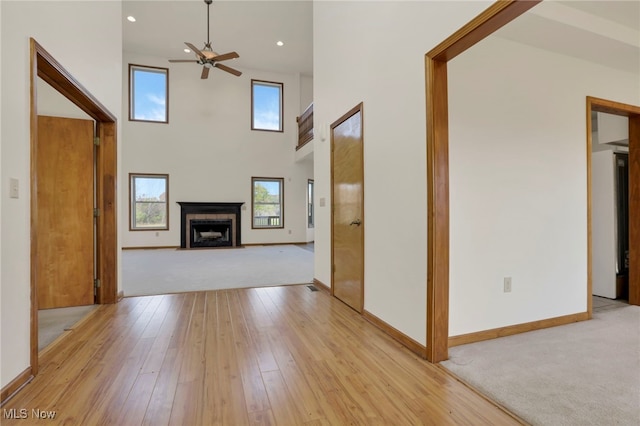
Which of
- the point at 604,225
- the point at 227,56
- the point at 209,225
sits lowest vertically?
the point at 209,225

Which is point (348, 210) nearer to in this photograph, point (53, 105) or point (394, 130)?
point (394, 130)

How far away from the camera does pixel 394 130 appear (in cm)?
224

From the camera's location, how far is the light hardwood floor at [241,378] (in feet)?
4.50

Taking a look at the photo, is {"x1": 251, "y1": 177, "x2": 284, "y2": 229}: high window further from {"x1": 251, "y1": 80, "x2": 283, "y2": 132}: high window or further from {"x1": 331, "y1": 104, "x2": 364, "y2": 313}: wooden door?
{"x1": 331, "y1": 104, "x2": 364, "y2": 313}: wooden door

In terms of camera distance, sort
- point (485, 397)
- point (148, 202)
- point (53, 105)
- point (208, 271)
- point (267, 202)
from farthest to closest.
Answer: point (267, 202) → point (148, 202) → point (208, 271) → point (53, 105) → point (485, 397)

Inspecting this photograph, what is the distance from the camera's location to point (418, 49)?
6.43 ft

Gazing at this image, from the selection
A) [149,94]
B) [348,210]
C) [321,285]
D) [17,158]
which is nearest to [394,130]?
[348,210]

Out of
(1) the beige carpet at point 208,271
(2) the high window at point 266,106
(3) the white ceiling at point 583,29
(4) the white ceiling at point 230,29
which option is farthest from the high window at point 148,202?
(3) the white ceiling at point 583,29

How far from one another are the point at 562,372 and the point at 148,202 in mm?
8538

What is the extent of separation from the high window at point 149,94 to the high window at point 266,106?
2300mm

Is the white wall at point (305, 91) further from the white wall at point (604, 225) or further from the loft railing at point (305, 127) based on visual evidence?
the white wall at point (604, 225)

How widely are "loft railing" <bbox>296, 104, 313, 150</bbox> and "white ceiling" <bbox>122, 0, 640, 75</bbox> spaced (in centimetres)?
148

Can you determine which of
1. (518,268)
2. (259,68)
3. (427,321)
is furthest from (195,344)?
(259,68)

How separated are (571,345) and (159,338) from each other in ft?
10.2
